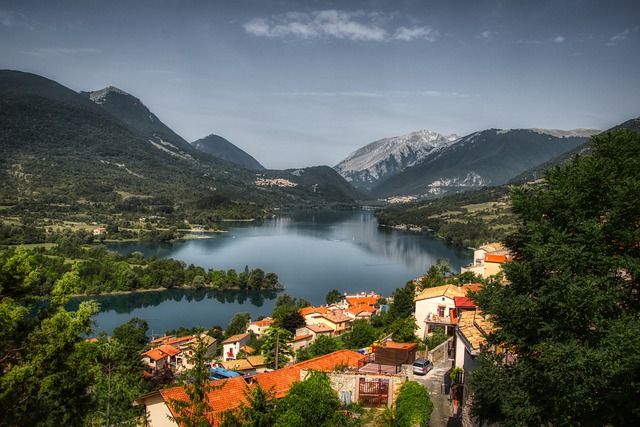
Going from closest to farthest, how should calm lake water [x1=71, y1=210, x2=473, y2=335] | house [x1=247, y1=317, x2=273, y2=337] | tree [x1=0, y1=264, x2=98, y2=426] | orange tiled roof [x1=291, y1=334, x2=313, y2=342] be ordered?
1. tree [x1=0, y1=264, x2=98, y2=426]
2. orange tiled roof [x1=291, y1=334, x2=313, y2=342]
3. house [x1=247, y1=317, x2=273, y2=337]
4. calm lake water [x1=71, y1=210, x2=473, y2=335]

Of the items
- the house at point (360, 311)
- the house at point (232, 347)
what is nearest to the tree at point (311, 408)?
the house at point (232, 347)

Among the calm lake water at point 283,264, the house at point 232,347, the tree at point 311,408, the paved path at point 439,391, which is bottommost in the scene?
the calm lake water at point 283,264

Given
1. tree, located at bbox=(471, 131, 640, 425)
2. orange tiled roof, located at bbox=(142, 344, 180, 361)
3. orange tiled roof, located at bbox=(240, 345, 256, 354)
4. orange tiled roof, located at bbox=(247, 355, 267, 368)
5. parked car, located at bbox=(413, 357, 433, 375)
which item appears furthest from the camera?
orange tiled roof, located at bbox=(240, 345, 256, 354)

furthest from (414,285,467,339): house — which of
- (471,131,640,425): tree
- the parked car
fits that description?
(471,131,640,425): tree

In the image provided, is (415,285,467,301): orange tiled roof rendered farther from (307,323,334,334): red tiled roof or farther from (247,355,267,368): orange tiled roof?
(307,323,334,334): red tiled roof

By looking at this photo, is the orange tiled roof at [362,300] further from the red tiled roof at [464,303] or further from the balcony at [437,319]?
the red tiled roof at [464,303]

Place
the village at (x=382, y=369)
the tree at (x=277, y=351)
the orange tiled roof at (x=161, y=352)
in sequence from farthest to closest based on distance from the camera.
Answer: the orange tiled roof at (x=161, y=352) < the tree at (x=277, y=351) < the village at (x=382, y=369)
